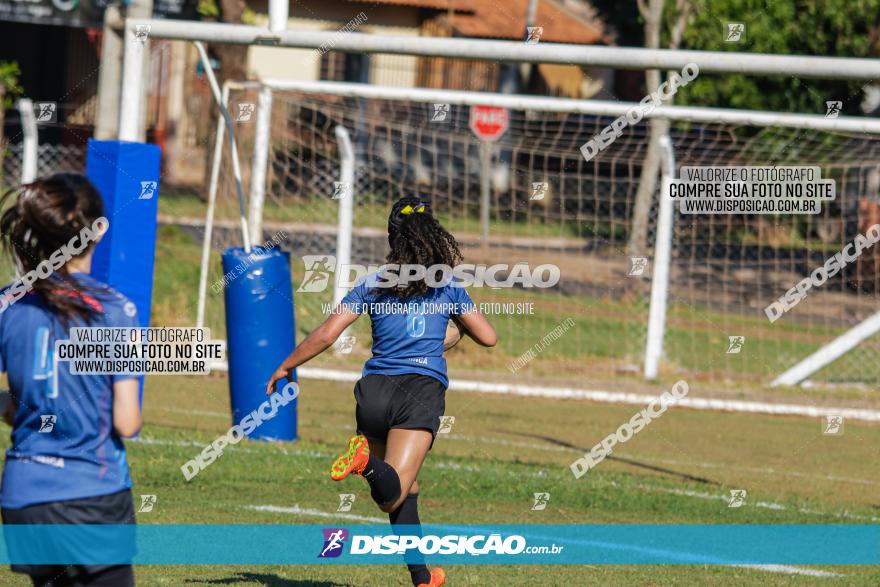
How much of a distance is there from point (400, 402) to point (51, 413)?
2.20 m

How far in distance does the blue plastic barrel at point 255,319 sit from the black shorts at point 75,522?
610cm

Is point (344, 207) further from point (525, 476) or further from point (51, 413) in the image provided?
point (51, 413)

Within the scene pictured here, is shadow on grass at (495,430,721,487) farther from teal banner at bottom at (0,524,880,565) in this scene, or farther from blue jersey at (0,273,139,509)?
blue jersey at (0,273,139,509)

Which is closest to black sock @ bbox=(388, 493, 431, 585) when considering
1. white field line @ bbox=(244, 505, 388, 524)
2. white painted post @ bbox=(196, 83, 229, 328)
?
white field line @ bbox=(244, 505, 388, 524)

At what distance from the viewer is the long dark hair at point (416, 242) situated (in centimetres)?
581

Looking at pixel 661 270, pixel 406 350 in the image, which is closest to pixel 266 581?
pixel 406 350

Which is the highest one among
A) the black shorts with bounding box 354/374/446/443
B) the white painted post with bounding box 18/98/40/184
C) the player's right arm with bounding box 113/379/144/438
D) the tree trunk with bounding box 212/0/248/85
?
the tree trunk with bounding box 212/0/248/85

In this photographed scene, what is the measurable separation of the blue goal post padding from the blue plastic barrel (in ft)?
2.34

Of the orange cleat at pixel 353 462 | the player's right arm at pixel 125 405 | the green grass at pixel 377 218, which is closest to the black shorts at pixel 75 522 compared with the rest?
the player's right arm at pixel 125 405

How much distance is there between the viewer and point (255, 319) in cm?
1004

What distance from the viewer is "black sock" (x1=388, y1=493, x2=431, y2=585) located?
5.86 m

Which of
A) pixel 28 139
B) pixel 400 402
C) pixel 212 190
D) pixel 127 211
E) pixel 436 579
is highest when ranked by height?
pixel 28 139

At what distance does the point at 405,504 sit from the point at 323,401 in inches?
273

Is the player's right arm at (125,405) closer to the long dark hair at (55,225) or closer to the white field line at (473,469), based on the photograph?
the long dark hair at (55,225)
